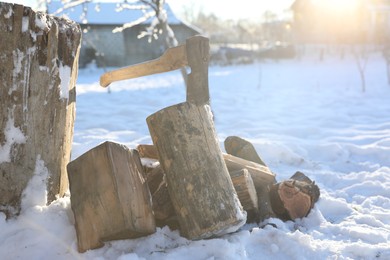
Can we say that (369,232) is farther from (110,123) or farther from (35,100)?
(110,123)

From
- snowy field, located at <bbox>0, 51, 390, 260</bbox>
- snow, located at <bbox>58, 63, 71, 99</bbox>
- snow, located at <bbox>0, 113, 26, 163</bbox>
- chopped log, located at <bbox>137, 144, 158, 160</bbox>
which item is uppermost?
snow, located at <bbox>58, 63, 71, 99</bbox>

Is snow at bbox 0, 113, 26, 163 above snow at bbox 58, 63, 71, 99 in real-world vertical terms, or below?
below

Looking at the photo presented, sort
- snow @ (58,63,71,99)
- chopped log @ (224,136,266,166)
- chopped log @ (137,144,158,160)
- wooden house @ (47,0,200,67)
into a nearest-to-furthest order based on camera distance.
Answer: snow @ (58,63,71,99), chopped log @ (137,144,158,160), chopped log @ (224,136,266,166), wooden house @ (47,0,200,67)

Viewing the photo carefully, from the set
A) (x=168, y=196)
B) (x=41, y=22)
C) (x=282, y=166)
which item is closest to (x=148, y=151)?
(x=168, y=196)

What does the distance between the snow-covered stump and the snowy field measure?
0.36 ft

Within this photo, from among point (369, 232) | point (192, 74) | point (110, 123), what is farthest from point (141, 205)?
point (110, 123)

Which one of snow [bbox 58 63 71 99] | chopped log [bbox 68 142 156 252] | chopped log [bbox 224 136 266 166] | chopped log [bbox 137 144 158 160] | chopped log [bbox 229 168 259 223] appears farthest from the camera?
chopped log [bbox 224 136 266 166]

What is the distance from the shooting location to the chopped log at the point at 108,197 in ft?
6.49

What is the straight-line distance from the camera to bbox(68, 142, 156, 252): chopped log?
198 cm

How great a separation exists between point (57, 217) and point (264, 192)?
1.40m

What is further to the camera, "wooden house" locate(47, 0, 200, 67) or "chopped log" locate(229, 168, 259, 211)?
"wooden house" locate(47, 0, 200, 67)

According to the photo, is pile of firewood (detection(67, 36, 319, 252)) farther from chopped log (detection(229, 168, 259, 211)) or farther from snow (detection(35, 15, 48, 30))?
snow (detection(35, 15, 48, 30))

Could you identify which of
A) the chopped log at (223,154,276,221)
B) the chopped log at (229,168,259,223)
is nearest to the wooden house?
the chopped log at (223,154,276,221)

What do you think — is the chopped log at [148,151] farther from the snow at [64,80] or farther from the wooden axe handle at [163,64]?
the snow at [64,80]
